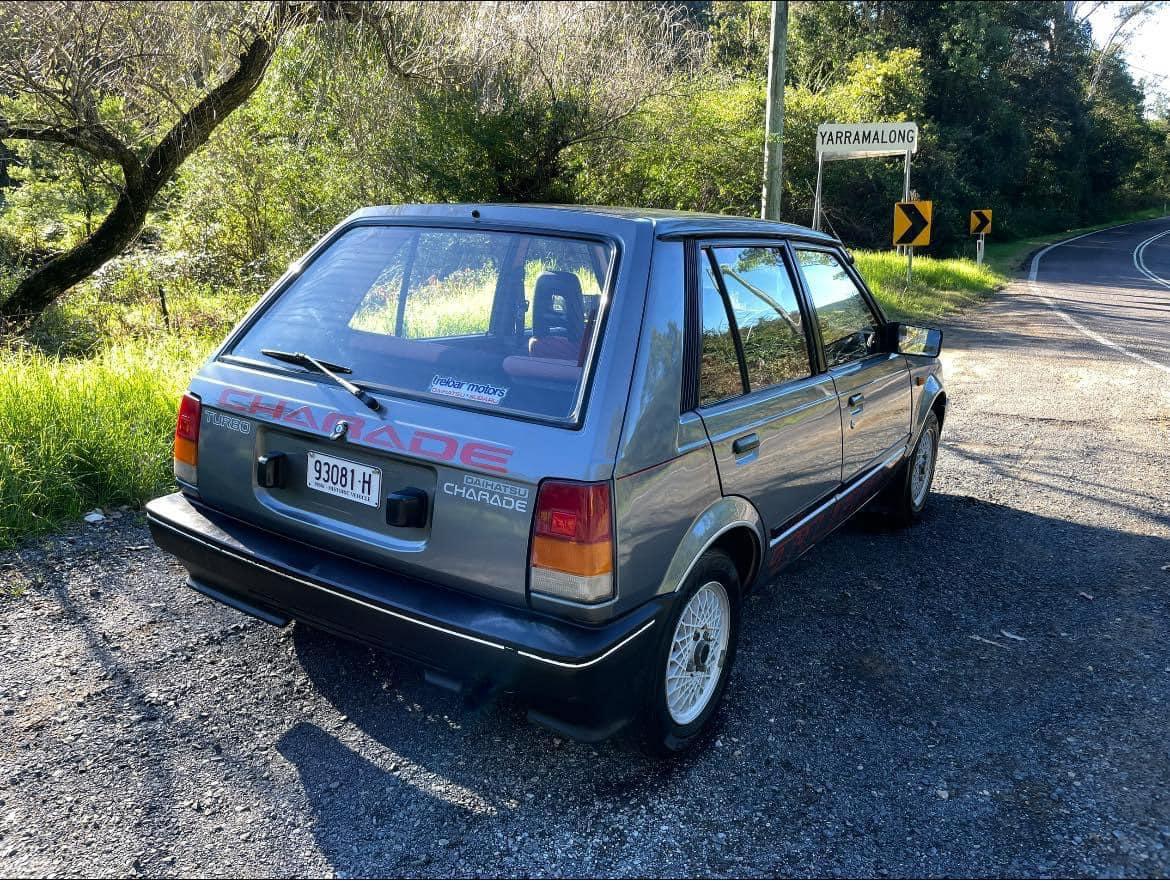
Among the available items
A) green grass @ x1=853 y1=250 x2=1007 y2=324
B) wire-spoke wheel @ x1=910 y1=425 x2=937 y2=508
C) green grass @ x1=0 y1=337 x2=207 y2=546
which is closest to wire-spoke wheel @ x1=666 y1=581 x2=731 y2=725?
wire-spoke wheel @ x1=910 y1=425 x2=937 y2=508

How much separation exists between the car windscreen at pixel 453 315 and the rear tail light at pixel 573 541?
26 cm

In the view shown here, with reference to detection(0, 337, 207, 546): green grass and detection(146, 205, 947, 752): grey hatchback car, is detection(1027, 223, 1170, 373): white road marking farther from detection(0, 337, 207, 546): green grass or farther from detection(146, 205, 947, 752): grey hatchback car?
detection(0, 337, 207, 546): green grass

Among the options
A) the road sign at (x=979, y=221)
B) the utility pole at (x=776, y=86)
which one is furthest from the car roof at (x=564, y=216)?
the road sign at (x=979, y=221)

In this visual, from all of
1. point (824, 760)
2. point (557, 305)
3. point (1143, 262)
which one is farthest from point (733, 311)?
point (1143, 262)

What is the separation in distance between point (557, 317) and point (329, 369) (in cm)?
79

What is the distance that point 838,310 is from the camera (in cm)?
430

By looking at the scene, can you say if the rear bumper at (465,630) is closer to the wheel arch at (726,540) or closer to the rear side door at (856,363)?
the wheel arch at (726,540)

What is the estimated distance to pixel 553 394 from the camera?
271 centimetres

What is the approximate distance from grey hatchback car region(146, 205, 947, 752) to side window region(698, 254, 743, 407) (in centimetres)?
1

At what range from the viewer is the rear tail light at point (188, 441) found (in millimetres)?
3248

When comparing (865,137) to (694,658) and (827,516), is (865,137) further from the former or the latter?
(694,658)

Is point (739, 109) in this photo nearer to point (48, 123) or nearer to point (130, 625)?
point (48, 123)

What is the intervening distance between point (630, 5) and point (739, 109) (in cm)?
Answer: 374

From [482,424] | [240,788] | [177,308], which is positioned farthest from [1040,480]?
[177,308]
